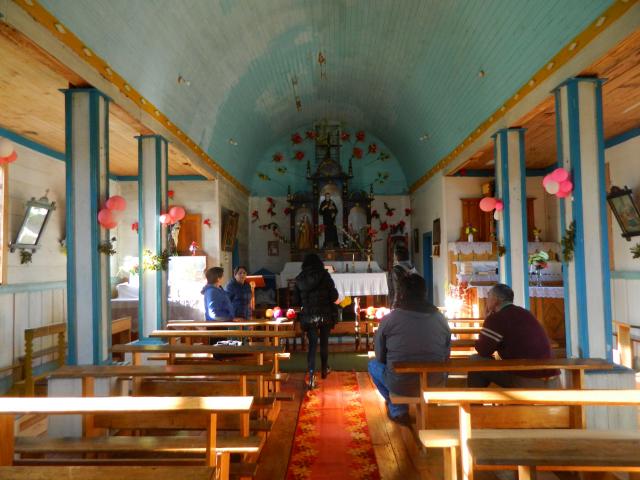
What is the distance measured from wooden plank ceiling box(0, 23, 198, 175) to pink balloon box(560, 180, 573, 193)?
4.49 m

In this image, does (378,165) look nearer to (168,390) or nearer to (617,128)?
(617,128)

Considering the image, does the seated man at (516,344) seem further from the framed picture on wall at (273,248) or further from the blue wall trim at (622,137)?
the framed picture on wall at (273,248)

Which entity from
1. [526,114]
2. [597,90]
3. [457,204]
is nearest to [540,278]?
[457,204]

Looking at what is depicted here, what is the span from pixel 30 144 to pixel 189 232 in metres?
3.32

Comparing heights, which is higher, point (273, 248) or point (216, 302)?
point (273, 248)

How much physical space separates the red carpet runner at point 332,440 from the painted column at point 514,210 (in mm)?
2553

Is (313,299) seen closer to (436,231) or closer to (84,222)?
(84,222)

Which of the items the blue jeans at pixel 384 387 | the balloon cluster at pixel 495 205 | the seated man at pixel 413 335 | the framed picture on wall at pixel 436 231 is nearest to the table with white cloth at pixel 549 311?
the balloon cluster at pixel 495 205

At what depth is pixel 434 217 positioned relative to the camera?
11.1 metres

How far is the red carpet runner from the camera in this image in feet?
12.1

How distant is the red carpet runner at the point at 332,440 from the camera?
3.67m

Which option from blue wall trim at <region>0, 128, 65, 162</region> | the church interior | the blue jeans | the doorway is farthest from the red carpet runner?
the doorway

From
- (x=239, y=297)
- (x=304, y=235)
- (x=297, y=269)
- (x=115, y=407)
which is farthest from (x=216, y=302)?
(x=304, y=235)

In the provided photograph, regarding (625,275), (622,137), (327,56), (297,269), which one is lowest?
(625,275)
